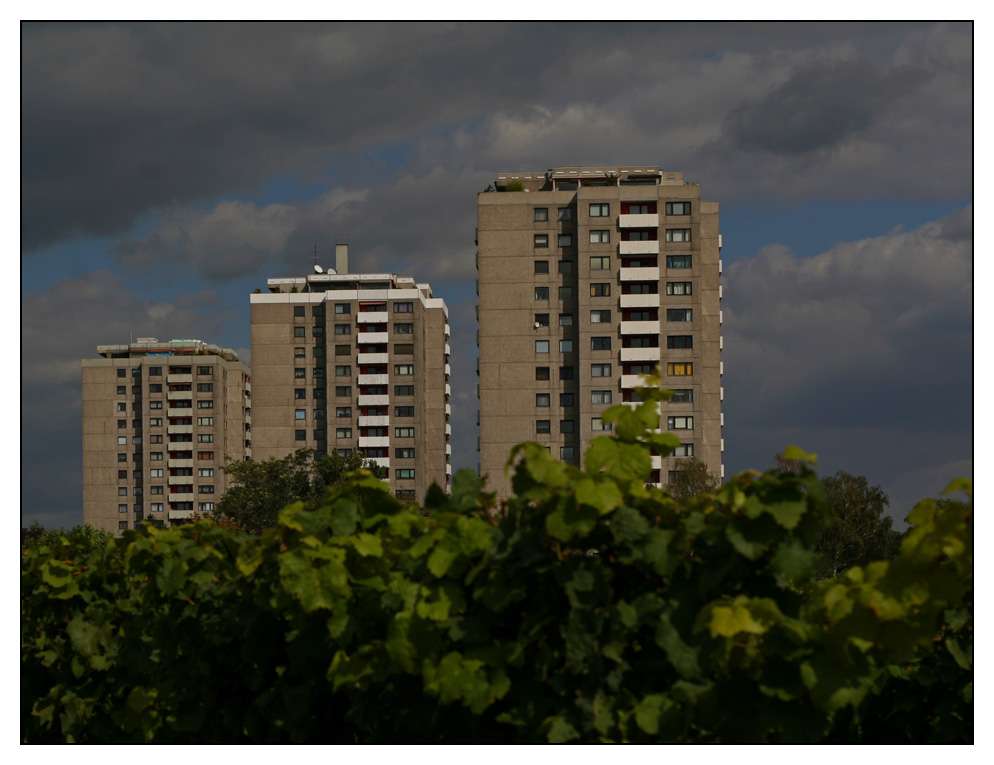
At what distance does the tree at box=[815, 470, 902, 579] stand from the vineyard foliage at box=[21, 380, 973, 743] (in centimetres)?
5799

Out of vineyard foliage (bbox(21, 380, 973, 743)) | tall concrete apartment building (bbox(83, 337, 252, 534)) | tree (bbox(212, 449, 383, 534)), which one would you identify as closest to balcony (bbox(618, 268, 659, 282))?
tree (bbox(212, 449, 383, 534))

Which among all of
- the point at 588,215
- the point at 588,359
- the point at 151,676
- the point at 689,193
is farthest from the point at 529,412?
the point at 151,676

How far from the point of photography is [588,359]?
6931 centimetres

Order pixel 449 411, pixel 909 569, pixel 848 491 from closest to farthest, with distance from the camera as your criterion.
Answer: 1. pixel 909 569
2. pixel 848 491
3. pixel 449 411

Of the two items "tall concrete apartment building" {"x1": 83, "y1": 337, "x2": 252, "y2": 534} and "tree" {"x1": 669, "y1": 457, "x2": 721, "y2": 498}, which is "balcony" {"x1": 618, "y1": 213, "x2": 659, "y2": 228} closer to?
"tree" {"x1": 669, "y1": 457, "x2": 721, "y2": 498}

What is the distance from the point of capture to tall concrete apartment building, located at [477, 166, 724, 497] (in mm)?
68812

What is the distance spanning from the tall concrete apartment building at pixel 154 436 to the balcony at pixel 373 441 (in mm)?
24002

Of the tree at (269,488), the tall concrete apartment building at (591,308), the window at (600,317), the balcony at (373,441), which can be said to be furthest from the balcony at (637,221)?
the balcony at (373,441)

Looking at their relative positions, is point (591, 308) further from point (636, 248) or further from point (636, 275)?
point (636, 248)

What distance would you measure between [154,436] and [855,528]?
81633mm

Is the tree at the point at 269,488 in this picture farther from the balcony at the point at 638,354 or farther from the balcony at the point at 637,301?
the balcony at the point at 637,301

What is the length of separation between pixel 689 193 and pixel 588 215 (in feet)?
26.1

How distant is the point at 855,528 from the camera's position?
62656 millimetres

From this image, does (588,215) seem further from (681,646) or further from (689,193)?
(681,646)
